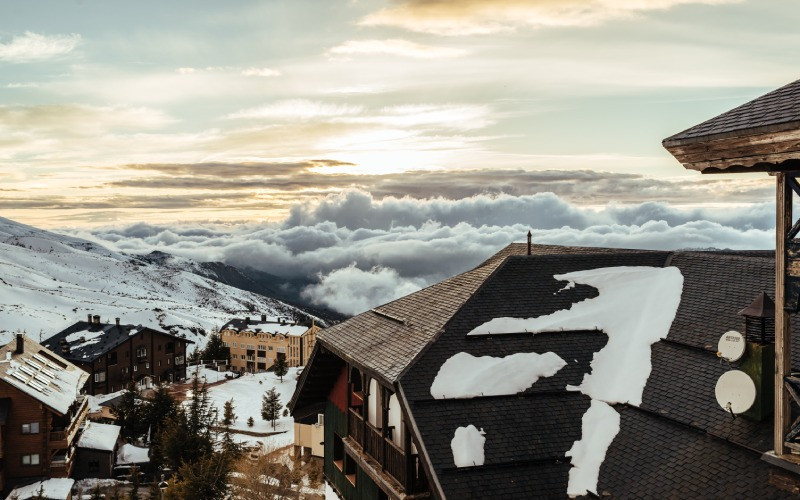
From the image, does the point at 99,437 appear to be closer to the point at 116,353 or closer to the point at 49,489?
the point at 49,489

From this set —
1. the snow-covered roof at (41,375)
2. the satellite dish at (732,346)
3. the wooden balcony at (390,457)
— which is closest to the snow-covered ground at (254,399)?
the snow-covered roof at (41,375)

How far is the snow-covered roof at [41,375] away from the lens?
4212cm

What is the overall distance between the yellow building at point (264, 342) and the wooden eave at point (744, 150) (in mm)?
103636

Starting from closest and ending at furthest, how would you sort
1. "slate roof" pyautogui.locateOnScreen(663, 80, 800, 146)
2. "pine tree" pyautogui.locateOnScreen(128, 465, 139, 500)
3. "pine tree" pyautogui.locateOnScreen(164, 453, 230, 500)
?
"slate roof" pyautogui.locateOnScreen(663, 80, 800, 146) → "pine tree" pyautogui.locateOnScreen(164, 453, 230, 500) → "pine tree" pyautogui.locateOnScreen(128, 465, 139, 500)

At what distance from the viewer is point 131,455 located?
162 feet

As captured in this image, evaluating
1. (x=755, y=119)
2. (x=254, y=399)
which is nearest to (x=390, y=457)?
(x=755, y=119)

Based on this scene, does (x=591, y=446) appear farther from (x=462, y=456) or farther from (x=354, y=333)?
(x=354, y=333)

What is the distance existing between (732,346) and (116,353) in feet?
268

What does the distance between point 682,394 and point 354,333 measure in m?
7.32

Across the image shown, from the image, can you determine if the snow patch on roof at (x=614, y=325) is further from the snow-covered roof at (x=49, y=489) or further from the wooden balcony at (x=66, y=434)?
the wooden balcony at (x=66, y=434)

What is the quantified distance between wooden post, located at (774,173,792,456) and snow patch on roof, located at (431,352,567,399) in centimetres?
417

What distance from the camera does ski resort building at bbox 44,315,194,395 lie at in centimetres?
7744

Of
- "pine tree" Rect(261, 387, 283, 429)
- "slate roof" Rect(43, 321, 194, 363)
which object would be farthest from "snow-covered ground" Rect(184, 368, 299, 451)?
"slate roof" Rect(43, 321, 194, 363)

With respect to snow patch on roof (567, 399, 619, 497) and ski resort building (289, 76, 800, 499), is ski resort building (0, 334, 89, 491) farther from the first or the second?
snow patch on roof (567, 399, 619, 497)
